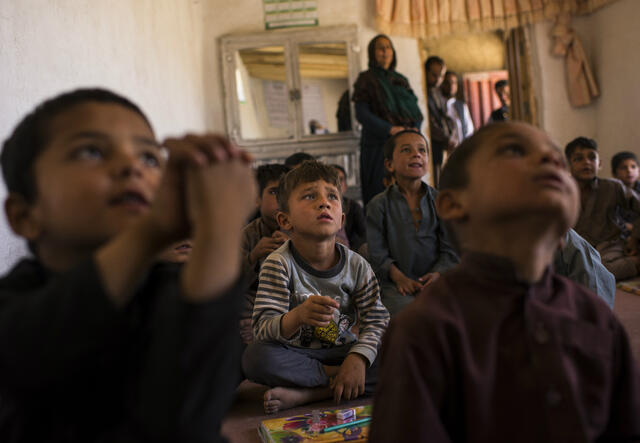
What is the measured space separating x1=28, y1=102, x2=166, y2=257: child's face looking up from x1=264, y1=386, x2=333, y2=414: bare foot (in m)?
1.06

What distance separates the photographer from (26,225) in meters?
0.63

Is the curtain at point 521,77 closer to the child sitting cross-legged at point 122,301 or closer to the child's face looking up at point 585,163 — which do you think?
the child's face looking up at point 585,163

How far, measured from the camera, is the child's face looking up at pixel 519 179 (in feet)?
2.38

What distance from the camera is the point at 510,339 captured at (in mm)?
719

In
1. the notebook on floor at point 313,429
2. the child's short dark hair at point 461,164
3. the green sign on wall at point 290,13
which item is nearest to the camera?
the child's short dark hair at point 461,164

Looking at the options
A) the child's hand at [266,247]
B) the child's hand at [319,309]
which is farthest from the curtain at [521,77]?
the child's hand at [319,309]

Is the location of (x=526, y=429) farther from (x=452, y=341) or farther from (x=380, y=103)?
(x=380, y=103)

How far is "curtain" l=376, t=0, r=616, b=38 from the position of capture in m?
5.14

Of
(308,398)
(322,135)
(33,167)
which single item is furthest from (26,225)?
(322,135)

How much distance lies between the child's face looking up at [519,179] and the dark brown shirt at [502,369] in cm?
8

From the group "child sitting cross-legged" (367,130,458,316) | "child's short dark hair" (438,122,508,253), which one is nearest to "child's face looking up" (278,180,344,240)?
"child sitting cross-legged" (367,130,458,316)

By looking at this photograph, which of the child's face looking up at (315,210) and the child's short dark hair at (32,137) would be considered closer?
the child's short dark hair at (32,137)

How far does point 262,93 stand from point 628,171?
3235mm

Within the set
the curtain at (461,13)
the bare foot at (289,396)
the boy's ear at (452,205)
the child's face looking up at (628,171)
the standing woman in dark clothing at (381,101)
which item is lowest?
the bare foot at (289,396)
